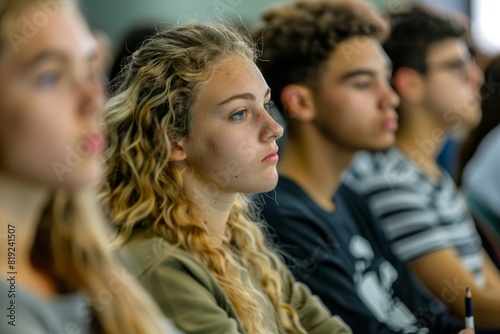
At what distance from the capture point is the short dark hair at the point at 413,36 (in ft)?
5.24

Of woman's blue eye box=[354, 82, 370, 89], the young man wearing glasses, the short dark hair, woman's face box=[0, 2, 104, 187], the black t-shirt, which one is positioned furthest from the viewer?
the short dark hair

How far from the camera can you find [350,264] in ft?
3.95

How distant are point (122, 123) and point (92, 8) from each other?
1.25 metres

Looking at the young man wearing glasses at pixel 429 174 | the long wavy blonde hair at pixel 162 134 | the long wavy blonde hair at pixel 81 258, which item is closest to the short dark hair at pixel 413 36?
the young man wearing glasses at pixel 429 174

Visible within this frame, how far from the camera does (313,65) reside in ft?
4.04

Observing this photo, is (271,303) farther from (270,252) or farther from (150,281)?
(150,281)

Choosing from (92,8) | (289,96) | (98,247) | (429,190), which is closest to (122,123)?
(98,247)

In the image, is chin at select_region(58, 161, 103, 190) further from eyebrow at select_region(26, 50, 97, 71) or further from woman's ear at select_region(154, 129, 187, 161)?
woman's ear at select_region(154, 129, 187, 161)

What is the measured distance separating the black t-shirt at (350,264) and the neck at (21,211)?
1.54ft

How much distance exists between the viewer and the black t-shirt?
1133 millimetres

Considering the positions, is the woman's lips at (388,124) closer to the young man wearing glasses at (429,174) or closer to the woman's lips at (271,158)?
the young man wearing glasses at (429,174)

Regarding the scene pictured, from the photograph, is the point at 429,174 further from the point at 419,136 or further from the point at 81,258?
the point at 81,258

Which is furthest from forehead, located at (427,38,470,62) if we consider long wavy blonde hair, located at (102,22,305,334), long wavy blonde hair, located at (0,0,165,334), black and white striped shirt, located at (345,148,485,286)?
long wavy blonde hair, located at (0,0,165,334)

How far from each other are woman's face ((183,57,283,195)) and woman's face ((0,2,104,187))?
0.22m
